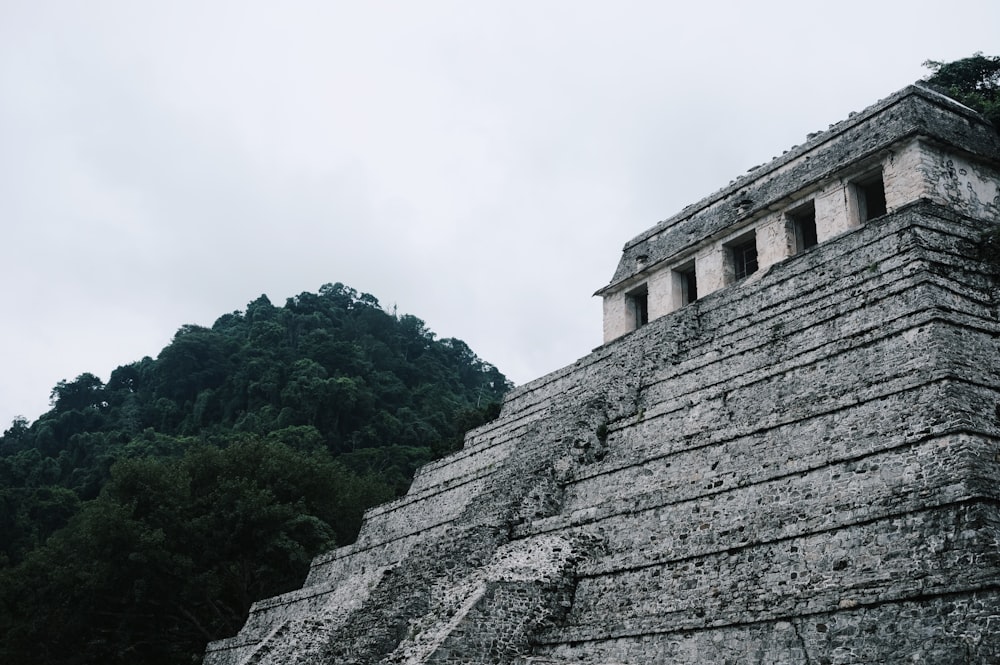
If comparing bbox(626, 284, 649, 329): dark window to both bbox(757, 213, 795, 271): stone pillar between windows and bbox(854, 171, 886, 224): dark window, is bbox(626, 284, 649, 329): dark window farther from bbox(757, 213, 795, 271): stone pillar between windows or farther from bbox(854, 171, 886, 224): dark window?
bbox(854, 171, 886, 224): dark window

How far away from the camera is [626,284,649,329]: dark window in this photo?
21.0 m

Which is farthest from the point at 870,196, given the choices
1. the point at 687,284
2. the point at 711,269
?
the point at 687,284

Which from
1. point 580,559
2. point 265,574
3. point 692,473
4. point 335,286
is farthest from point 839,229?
point 335,286

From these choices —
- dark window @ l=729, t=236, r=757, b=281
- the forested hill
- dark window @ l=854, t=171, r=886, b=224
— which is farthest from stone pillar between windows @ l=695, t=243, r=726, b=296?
the forested hill

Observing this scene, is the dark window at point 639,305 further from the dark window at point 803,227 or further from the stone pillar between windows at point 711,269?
the dark window at point 803,227

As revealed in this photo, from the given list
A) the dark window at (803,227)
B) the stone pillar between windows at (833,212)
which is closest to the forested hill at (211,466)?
the dark window at (803,227)

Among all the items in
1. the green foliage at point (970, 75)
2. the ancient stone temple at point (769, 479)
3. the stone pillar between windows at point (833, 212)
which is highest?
the green foliage at point (970, 75)

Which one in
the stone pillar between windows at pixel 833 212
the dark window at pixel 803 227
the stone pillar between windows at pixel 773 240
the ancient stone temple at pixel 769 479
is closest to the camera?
the ancient stone temple at pixel 769 479

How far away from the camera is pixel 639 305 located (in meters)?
21.3

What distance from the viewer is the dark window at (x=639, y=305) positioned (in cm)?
2102

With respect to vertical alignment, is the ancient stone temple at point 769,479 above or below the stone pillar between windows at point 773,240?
below

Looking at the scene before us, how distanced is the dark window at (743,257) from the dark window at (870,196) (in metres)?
2.50

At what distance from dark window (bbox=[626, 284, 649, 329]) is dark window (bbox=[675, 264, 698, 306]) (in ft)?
3.39

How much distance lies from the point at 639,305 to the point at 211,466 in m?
11.6
